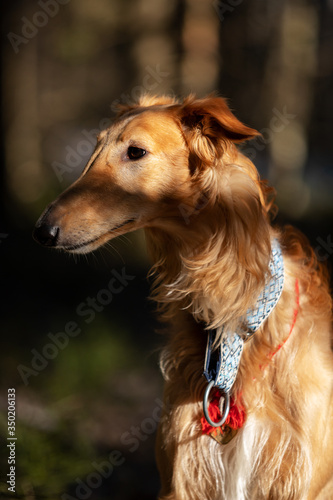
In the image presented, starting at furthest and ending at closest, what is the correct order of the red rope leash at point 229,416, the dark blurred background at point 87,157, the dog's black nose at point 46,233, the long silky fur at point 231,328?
the dark blurred background at point 87,157 < the red rope leash at point 229,416 < the long silky fur at point 231,328 < the dog's black nose at point 46,233

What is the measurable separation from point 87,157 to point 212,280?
5676mm

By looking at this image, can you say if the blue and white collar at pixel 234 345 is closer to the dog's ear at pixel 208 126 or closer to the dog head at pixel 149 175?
the dog head at pixel 149 175

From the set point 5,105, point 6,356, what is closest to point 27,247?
point 5,105

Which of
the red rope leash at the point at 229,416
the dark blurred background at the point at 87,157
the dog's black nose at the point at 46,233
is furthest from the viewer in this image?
the dark blurred background at the point at 87,157

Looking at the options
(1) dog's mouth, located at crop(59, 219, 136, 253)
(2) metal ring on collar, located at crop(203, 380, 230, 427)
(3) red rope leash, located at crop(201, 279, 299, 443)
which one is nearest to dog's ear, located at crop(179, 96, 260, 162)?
(1) dog's mouth, located at crop(59, 219, 136, 253)

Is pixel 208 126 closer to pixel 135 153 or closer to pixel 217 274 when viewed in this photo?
pixel 135 153

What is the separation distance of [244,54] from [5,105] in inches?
150

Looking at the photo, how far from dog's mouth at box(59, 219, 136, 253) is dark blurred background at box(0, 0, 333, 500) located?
2.20m

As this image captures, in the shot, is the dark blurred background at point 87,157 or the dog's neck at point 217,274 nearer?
the dog's neck at point 217,274

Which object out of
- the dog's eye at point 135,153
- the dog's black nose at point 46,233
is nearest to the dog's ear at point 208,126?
the dog's eye at point 135,153

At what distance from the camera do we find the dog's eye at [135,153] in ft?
7.80

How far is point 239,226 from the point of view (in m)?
2.33

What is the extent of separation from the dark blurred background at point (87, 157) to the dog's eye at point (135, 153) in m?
2.50

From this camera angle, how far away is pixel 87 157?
773 cm
